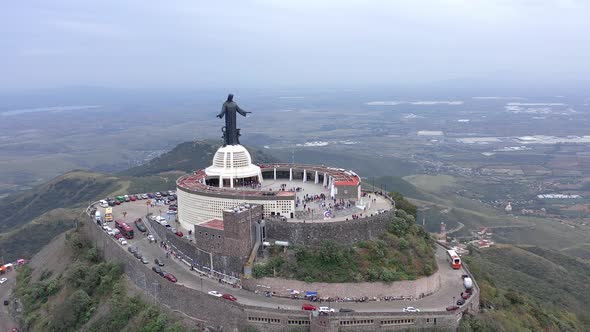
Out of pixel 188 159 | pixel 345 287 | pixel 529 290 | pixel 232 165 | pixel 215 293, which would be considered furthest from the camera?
pixel 188 159

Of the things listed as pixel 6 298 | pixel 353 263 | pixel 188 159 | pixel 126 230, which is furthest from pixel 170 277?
pixel 188 159

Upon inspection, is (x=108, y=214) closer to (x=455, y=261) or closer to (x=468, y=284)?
(x=455, y=261)

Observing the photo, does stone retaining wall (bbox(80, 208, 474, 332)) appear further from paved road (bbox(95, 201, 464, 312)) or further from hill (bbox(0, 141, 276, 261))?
hill (bbox(0, 141, 276, 261))

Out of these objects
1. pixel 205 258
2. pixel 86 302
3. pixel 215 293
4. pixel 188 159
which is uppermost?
pixel 205 258

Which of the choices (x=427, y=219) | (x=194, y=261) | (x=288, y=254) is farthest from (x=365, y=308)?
(x=427, y=219)

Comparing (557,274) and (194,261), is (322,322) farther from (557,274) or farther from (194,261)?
(557,274)

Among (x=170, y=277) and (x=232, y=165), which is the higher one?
(x=232, y=165)

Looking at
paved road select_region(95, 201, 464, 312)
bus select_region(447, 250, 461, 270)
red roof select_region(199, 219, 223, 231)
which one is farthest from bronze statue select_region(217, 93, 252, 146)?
bus select_region(447, 250, 461, 270)

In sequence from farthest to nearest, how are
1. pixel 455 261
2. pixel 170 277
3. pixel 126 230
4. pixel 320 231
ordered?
pixel 126 230
pixel 455 261
pixel 320 231
pixel 170 277
